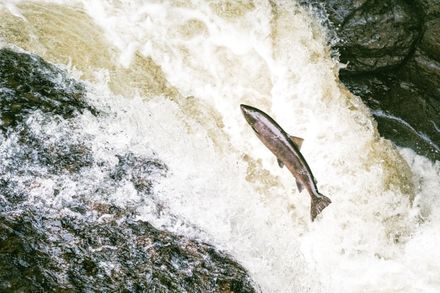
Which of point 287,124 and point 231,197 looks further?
point 287,124

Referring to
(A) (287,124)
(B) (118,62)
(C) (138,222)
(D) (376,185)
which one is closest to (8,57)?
(B) (118,62)

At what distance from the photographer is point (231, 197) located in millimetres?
4090

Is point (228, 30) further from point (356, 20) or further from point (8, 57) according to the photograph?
point (8, 57)

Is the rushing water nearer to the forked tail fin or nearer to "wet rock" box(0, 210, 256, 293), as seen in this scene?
the forked tail fin

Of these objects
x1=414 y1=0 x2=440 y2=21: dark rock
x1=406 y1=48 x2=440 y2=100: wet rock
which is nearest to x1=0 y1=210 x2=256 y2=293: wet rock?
x1=406 y1=48 x2=440 y2=100: wet rock

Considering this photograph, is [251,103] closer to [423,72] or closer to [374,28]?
[374,28]

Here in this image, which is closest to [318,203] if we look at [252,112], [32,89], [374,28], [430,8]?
[252,112]

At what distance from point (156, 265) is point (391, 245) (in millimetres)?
2423

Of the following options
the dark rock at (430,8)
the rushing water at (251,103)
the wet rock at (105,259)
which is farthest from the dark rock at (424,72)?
the wet rock at (105,259)

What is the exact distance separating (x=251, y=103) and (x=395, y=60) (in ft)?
4.85

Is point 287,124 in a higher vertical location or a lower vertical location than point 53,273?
higher

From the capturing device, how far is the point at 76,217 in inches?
139

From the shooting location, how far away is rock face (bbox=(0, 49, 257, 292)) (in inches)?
131

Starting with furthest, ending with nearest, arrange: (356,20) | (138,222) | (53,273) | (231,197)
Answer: (356,20) < (231,197) < (138,222) < (53,273)
